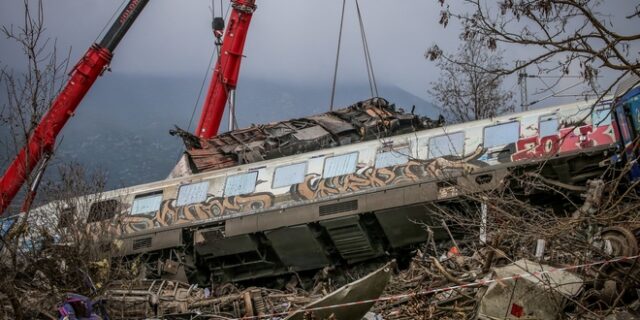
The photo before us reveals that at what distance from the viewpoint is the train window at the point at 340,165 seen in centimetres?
1977

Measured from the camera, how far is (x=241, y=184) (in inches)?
829

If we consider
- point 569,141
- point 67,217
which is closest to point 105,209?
point 67,217

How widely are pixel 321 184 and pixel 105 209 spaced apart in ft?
19.4

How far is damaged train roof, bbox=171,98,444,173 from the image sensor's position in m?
21.9

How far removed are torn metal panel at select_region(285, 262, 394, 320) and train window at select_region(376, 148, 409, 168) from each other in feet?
29.1

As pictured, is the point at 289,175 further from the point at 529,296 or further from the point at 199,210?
the point at 529,296

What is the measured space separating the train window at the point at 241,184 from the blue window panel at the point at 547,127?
7.32 m

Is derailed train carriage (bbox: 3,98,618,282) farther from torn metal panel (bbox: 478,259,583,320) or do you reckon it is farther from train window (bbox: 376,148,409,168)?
torn metal panel (bbox: 478,259,583,320)

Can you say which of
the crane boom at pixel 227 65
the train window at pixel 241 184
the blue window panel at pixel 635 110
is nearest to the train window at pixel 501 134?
the blue window panel at pixel 635 110

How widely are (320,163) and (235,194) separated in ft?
7.97

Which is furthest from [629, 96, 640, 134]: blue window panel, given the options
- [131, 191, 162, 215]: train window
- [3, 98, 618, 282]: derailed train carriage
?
[131, 191, 162, 215]: train window

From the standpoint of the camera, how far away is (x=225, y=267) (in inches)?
837

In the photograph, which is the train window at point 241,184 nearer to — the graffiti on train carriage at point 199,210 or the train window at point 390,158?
the graffiti on train carriage at point 199,210

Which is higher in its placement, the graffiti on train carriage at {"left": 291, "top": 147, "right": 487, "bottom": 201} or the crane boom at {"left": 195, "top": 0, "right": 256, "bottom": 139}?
the crane boom at {"left": 195, "top": 0, "right": 256, "bottom": 139}
